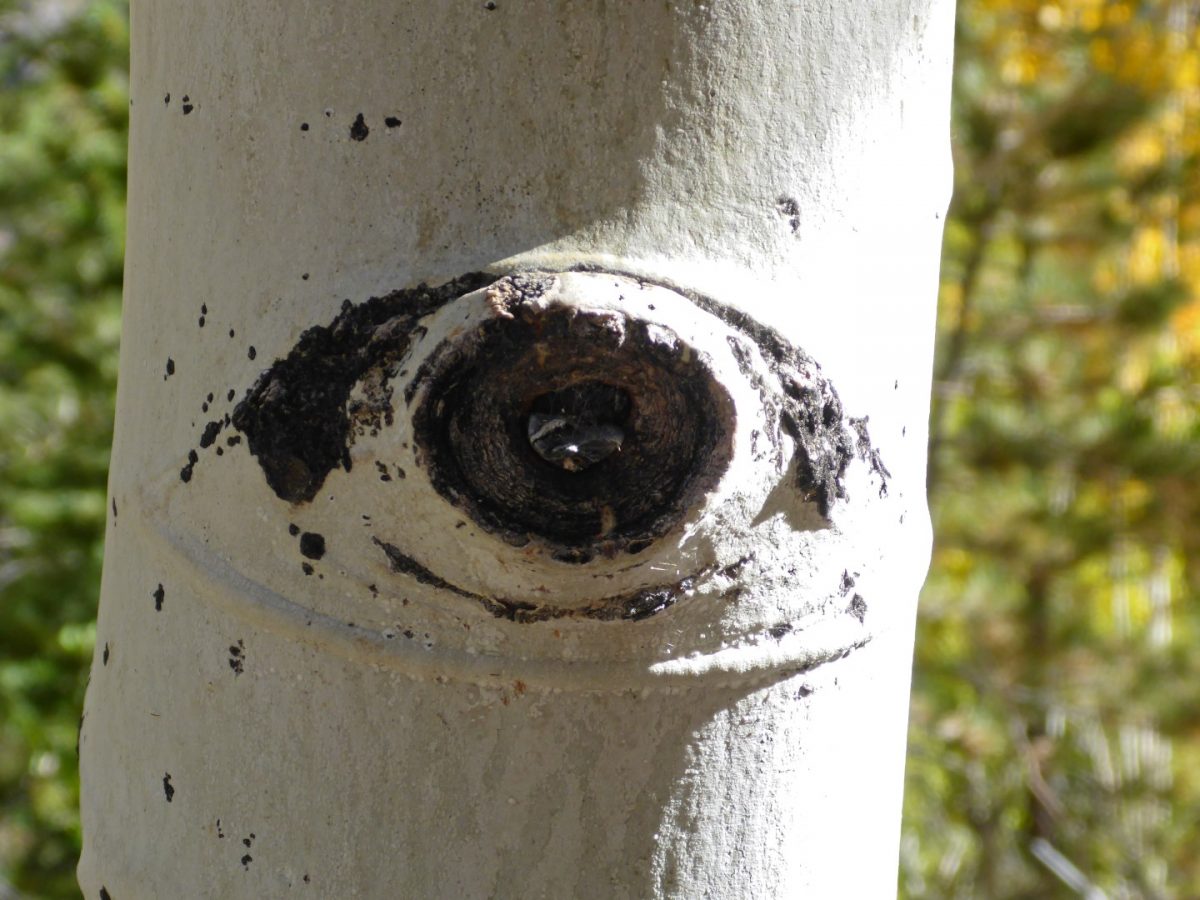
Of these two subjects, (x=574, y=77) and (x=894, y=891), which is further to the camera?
(x=894, y=891)

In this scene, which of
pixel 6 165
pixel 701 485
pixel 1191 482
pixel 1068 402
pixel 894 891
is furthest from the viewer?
pixel 1068 402

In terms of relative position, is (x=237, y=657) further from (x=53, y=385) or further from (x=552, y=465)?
(x=53, y=385)

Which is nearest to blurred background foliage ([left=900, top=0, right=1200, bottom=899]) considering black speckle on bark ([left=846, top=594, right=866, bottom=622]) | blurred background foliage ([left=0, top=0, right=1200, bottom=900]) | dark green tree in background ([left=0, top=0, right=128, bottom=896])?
blurred background foliage ([left=0, top=0, right=1200, bottom=900])

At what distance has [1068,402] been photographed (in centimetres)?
236

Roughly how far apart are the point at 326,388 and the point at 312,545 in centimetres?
5

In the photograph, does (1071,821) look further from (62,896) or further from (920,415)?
(920,415)

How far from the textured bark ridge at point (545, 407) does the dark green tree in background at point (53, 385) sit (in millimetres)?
1343

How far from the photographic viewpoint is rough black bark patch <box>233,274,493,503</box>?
Answer: 318mm

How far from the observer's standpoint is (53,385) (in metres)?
1.73

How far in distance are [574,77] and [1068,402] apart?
7.42 ft

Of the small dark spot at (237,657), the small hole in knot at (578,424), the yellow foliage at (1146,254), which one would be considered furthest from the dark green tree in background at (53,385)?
the yellow foliage at (1146,254)

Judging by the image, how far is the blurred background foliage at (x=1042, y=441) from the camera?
1.84 metres

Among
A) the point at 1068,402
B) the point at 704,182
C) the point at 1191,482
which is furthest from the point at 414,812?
the point at 1068,402

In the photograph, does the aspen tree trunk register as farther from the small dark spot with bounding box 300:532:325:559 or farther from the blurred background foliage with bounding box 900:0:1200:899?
the blurred background foliage with bounding box 900:0:1200:899
